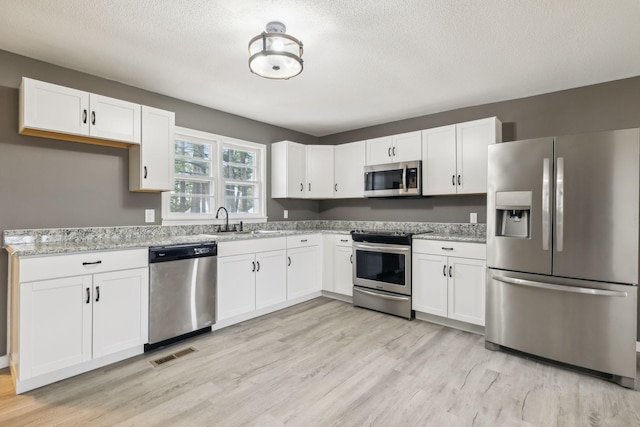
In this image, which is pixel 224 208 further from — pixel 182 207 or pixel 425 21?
pixel 425 21

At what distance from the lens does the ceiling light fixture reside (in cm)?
202

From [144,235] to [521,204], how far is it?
3508 millimetres

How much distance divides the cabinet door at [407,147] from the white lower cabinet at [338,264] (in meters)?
1.22

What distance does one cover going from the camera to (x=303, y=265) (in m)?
4.17

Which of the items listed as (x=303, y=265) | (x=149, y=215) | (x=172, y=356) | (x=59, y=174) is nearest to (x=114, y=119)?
(x=59, y=174)

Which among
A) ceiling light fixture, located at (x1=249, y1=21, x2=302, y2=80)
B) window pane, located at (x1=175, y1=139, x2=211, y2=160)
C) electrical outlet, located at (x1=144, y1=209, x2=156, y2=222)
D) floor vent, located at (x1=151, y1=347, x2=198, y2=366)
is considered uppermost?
ceiling light fixture, located at (x1=249, y1=21, x2=302, y2=80)

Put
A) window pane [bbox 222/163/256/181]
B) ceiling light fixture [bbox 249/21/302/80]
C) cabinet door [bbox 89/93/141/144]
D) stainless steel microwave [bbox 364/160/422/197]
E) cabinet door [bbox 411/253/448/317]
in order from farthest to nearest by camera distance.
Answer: window pane [bbox 222/163/256/181]
stainless steel microwave [bbox 364/160/422/197]
cabinet door [bbox 411/253/448/317]
cabinet door [bbox 89/93/141/144]
ceiling light fixture [bbox 249/21/302/80]

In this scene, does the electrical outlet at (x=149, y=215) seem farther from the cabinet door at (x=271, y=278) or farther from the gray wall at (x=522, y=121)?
the gray wall at (x=522, y=121)

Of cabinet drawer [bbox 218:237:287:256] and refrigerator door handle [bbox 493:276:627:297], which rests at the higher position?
cabinet drawer [bbox 218:237:287:256]

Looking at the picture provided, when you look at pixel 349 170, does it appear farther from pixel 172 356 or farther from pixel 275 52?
pixel 172 356

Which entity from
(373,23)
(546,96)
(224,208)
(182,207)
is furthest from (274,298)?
(546,96)

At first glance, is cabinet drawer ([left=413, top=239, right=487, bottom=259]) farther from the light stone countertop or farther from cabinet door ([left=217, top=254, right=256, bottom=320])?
cabinet door ([left=217, top=254, right=256, bottom=320])

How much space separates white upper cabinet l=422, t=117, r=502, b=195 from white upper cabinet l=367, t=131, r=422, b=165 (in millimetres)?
102

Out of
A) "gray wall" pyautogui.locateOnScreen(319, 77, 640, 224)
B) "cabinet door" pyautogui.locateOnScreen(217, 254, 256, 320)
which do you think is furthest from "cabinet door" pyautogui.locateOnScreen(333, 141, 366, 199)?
"cabinet door" pyautogui.locateOnScreen(217, 254, 256, 320)
